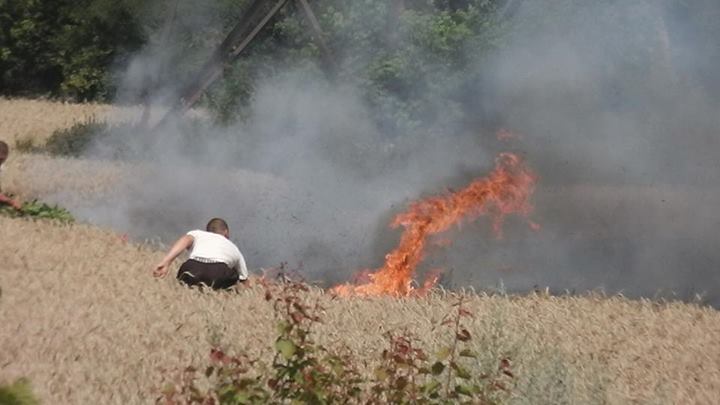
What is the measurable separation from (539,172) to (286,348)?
1132cm

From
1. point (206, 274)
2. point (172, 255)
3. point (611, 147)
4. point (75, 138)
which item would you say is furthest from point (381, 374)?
point (75, 138)

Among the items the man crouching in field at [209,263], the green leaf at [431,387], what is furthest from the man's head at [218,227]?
the green leaf at [431,387]

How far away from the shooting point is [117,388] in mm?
8008

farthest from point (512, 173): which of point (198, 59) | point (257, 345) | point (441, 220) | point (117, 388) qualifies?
point (198, 59)

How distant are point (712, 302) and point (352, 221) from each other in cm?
610

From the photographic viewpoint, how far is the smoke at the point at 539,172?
613 inches

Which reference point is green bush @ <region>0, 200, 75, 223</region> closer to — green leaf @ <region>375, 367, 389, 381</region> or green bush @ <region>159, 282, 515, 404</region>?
green bush @ <region>159, 282, 515, 404</region>

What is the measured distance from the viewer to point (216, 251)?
12477mm

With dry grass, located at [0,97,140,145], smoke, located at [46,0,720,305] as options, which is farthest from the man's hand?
dry grass, located at [0,97,140,145]

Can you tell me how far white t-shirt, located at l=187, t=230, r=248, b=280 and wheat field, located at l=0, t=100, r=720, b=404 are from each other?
373mm

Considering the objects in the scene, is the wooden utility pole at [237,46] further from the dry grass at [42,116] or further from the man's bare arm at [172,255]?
the man's bare arm at [172,255]

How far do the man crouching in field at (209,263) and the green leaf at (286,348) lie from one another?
5.72 metres

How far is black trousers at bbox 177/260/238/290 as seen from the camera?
40.2ft

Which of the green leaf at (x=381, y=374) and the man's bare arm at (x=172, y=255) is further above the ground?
the green leaf at (x=381, y=374)
